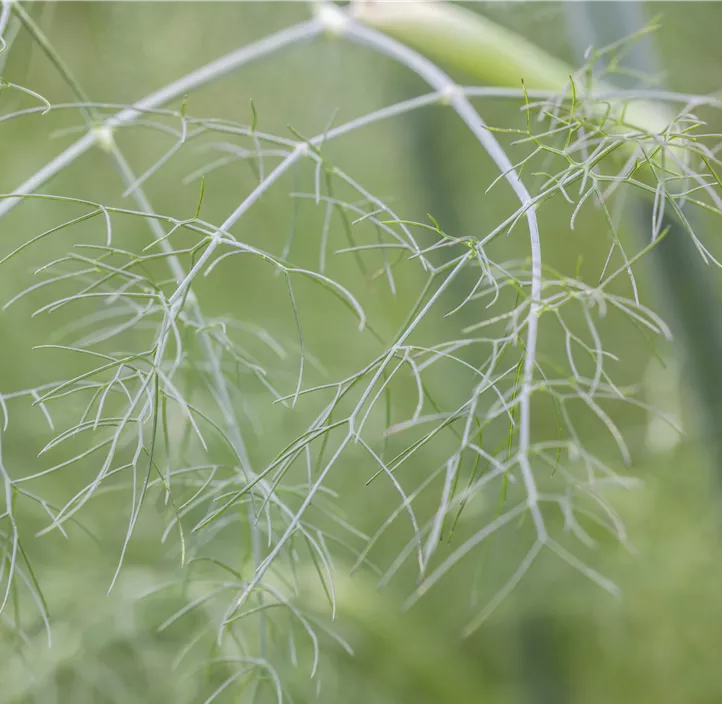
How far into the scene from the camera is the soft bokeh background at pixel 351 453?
922mm

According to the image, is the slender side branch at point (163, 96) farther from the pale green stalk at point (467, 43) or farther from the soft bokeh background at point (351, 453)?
the soft bokeh background at point (351, 453)

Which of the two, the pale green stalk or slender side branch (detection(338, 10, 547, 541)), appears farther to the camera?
the pale green stalk

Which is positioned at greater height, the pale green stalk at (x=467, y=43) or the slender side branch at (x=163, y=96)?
the pale green stalk at (x=467, y=43)

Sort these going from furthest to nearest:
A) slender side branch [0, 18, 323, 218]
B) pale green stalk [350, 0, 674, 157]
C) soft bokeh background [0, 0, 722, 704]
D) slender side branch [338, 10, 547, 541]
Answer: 1. soft bokeh background [0, 0, 722, 704]
2. pale green stalk [350, 0, 674, 157]
3. slender side branch [0, 18, 323, 218]
4. slender side branch [338, 10, 547, 541]

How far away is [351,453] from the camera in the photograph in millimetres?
1208

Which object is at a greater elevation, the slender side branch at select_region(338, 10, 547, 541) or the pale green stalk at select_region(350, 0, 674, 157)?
the pale green stalk at select_region(350, 0, 674, 157)

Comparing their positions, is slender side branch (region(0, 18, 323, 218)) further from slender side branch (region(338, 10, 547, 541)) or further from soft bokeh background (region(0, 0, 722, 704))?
soft bokeh background (region(0, 0, 722, 704))

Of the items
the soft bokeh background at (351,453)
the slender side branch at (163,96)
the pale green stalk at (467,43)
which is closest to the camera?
the slender side branch at (163,96)

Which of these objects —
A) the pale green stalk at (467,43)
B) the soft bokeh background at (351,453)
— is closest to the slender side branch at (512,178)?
the pale green stalk at (467,43)

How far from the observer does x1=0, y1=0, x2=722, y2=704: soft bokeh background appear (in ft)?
3.03

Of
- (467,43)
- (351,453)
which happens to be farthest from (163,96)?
(351,453)

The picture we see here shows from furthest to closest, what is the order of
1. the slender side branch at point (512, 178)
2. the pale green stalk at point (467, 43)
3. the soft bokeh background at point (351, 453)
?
the soft bokeh background at point (351, 453) → the pale green stalk at point (467, 43) → the slender side branch at point (512, 178)

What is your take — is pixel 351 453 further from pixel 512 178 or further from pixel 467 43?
pixel 512 178

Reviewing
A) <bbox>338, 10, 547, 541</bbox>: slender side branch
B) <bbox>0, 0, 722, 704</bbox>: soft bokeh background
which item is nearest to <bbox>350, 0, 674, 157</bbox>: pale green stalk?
<bbox>338, 10, 547, 541</bbox>: slender side branch
